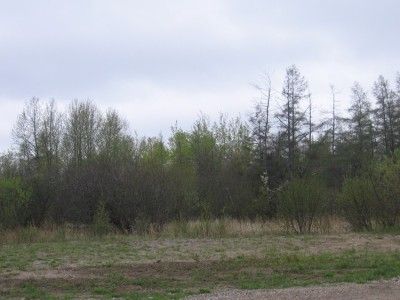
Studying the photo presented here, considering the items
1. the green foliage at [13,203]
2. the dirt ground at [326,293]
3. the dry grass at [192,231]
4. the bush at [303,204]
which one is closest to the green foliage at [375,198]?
the dry grass at [192,231]

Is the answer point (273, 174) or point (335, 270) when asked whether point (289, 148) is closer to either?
point (273, 174)

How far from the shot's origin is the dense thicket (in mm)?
25594

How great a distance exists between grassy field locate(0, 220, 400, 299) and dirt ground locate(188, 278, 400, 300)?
0.55 m

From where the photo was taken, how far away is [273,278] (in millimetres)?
12586

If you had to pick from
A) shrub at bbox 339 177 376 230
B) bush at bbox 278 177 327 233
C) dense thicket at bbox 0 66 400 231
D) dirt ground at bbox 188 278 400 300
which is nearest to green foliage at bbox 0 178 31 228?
dense thicket at bbox 0 66 400 231

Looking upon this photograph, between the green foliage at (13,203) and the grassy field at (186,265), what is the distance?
23.2ft

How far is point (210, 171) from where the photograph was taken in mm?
41562

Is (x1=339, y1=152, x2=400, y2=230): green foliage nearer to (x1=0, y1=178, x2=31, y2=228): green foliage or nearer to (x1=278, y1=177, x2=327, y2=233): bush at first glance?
(x1=278, y1=177, x2=327, y2=233): bush

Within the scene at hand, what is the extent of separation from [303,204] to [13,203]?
552 inches

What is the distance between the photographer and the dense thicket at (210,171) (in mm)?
25594

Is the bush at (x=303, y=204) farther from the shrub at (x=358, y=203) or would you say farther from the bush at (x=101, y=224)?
the bush at (x=101, y=224)

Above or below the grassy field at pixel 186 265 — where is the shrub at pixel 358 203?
above

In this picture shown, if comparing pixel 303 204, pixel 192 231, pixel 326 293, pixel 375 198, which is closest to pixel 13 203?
pixel 192 231

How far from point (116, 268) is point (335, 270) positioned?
520cm
